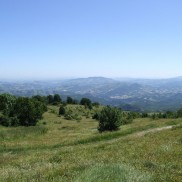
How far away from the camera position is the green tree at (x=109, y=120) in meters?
46.6

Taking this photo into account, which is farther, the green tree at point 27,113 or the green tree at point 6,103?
the green tree at point 6,103

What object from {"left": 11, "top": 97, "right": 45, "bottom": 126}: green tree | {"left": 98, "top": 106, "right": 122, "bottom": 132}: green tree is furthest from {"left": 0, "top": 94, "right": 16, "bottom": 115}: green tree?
{"left": 98, "top": 106, "right": 122, "bottom": 132}: green tree

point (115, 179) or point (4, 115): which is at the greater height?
point (115, 179)

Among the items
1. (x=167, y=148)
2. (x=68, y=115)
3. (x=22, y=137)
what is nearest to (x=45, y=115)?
(x=68, y=115)

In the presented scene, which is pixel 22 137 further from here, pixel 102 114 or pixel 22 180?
pixel 22 180

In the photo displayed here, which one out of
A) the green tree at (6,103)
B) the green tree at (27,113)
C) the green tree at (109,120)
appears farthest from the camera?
the green tree at (6,103)

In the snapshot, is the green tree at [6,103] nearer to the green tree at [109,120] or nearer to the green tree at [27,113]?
the green tree at [27,113]

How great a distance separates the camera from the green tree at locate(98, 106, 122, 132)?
46.6 metres

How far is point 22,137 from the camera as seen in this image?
160 ft

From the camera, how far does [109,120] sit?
4684 cm

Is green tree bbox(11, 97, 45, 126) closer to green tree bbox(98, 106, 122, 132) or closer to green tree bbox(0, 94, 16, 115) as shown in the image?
green tree bbox(0, 94, 16, 115)

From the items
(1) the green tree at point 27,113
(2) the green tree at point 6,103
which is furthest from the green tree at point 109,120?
(2) the green tree at point 6,103

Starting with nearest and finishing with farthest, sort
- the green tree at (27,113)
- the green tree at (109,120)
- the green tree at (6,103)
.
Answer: the green tree at (109,120) → the green tree at (27,113) → the green tree at (6,103)

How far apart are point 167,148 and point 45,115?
193ft
